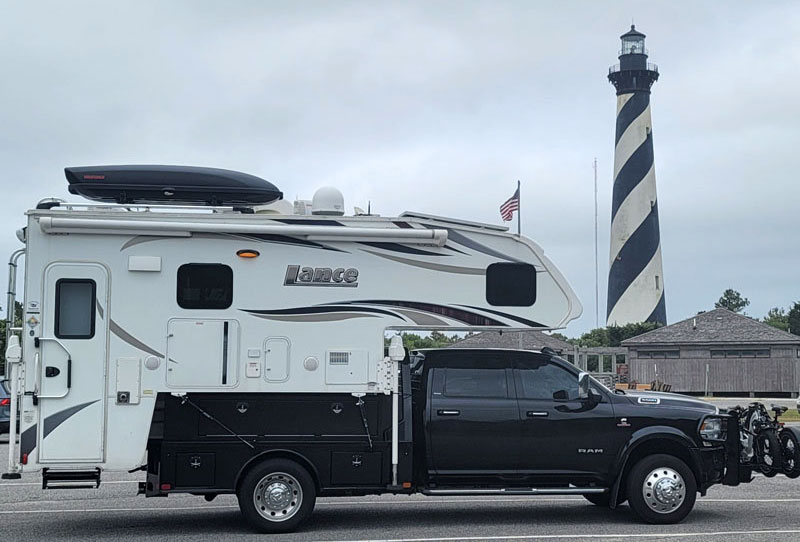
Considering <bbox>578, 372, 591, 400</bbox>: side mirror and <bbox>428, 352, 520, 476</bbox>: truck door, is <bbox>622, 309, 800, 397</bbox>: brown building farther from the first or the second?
<bbox>428, 352, 520, 476</bbox>: truck door

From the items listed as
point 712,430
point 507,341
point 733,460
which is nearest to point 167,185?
point 712,430

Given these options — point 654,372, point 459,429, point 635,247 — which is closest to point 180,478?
point 459,429

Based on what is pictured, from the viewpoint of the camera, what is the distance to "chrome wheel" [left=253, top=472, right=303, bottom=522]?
422 inches

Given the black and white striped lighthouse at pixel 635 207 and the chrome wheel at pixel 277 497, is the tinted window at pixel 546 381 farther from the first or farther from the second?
the black and white striped lighthouse at pixel 635 207

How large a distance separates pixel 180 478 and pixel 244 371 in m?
1.23

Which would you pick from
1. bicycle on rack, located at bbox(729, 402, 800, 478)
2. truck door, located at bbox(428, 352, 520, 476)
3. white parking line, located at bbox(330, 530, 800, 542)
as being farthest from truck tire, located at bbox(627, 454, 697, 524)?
truck door, located at bbox(428, 352, 520, 476)

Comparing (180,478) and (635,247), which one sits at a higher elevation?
(635,247)

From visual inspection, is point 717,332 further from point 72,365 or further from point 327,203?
point 72,365

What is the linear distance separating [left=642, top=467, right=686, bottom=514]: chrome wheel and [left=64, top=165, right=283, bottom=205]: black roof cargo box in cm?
499

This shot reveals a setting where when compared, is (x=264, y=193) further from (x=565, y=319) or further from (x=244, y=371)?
(x=565, y=319)

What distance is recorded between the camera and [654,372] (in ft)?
143

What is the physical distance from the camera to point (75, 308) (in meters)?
10.7

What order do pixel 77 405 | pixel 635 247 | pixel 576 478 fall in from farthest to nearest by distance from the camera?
pixel 635 247 < pixel 576 478 < pixel 77 405

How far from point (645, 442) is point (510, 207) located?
7.23m
